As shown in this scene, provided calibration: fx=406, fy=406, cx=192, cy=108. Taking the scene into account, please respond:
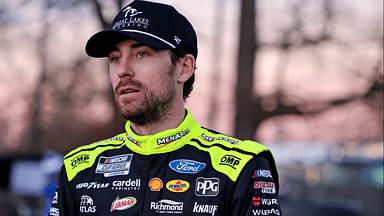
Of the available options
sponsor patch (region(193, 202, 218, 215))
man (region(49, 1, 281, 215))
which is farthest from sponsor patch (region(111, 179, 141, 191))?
sponsor patch (region(193, 202, 218, 215))

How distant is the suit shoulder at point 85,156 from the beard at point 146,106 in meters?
0.31

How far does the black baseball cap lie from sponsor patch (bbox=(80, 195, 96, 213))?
890mm

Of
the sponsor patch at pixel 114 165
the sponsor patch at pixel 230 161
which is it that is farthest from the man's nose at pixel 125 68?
the sponsor patch at pixel 230 161

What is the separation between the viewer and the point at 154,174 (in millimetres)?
2273

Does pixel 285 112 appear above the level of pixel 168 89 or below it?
above

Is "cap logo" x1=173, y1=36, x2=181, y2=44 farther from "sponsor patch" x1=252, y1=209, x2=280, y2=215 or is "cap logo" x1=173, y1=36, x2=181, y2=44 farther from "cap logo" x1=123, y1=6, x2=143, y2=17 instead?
"sponsor patch" x1=252, y1=209, x2=280, y2=215

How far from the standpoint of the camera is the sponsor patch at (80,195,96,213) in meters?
2.28

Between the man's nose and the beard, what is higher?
the man's nose

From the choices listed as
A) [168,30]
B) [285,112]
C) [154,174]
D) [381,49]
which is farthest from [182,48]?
[381,49]

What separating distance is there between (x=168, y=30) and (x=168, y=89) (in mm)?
346

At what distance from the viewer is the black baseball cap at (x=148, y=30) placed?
7.59 feet

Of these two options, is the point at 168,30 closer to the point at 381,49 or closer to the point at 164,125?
the point at 164,125

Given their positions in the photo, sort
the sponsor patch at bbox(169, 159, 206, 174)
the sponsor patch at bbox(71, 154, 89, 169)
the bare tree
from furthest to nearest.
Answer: the bare tree < the sponsor patch at bbox(71, 154, 89, 169) < the sponsor patch at bbox(169, 159, 206, 174)

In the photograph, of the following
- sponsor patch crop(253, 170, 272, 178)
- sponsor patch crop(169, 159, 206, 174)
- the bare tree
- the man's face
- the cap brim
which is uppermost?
the bare tree
